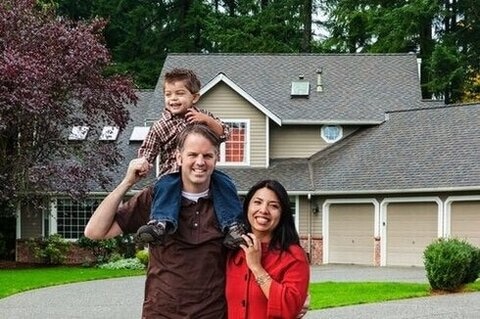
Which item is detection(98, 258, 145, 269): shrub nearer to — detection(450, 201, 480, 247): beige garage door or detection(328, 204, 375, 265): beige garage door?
detection(328, 204, 375, 265): beige garage door

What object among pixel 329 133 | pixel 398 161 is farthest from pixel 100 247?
pixel 398 161

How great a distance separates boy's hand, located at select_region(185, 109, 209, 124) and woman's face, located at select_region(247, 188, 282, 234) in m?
0.62

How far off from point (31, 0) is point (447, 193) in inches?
465

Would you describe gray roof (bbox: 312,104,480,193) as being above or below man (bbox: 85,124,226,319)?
above

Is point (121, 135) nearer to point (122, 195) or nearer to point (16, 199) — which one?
point (16, 199)

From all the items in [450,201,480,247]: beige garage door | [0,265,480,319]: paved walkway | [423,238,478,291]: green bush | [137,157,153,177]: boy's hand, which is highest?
[137,157,153,177]: boy's hand

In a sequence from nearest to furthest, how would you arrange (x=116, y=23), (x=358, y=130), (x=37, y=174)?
(x=37, y=174) < (x=358, y=130) < (x=116, y=23)

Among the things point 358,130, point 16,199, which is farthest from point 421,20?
point 16,199

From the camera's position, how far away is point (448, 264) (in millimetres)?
14016

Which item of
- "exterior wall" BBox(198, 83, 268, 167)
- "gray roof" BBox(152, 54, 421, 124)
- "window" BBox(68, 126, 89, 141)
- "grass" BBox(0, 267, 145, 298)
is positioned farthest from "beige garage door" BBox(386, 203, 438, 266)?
"window" BBox(68, 126, 89, 141)

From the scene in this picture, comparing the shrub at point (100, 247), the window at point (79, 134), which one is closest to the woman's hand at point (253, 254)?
the window at point (79, 134)

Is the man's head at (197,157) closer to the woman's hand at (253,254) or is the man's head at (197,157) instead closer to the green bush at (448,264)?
the woman's hand at (253,254)

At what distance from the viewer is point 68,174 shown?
20.6 metres

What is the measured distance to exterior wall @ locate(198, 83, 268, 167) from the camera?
23.9 meters
